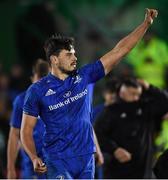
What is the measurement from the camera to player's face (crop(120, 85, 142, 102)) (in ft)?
36.6

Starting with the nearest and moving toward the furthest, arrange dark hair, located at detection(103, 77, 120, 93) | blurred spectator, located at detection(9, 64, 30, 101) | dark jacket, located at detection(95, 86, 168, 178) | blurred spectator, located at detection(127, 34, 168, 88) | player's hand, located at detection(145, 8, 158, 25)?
1. player's hand, located at detection(145, 8, 158, 25)
2. dark jacket, located at detection(95, 86, 168, 178)
3. dark hair, located at detection(103, 77, 120, 93)
4. blurred spectator, located at detection(127, 34, 168, 88)
5. blurred spectator, located at detection(9, 64, 30, 101)

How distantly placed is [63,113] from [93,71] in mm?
545

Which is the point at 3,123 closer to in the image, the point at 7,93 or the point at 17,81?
the point at 7,93

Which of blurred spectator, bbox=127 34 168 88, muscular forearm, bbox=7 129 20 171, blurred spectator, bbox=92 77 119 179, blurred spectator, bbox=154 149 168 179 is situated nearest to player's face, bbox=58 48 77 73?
blurred spectator, bbox=154 149 168 179

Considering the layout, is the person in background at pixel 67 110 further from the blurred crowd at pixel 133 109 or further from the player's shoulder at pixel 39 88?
the blurred crowd at pixel 133 109

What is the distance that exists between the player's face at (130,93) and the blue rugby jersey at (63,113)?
2363 millimetres

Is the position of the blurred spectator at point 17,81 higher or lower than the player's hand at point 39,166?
higher

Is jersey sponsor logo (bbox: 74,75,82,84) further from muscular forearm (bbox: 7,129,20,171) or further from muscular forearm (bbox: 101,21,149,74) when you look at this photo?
muscular forearm (bbox: 7,129,20,171)

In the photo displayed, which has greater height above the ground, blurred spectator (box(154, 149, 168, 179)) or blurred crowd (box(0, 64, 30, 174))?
blurred crowd (box(0, 64, 30, 174))

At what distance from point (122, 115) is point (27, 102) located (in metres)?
2.61

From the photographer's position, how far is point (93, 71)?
884cm

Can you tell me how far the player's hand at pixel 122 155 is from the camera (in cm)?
1084

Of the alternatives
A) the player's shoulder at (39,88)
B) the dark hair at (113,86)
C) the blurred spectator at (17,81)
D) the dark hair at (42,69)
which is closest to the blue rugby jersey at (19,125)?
the dark hair at (42,69)

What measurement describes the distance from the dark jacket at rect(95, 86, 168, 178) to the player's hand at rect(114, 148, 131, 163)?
6 centimetres
